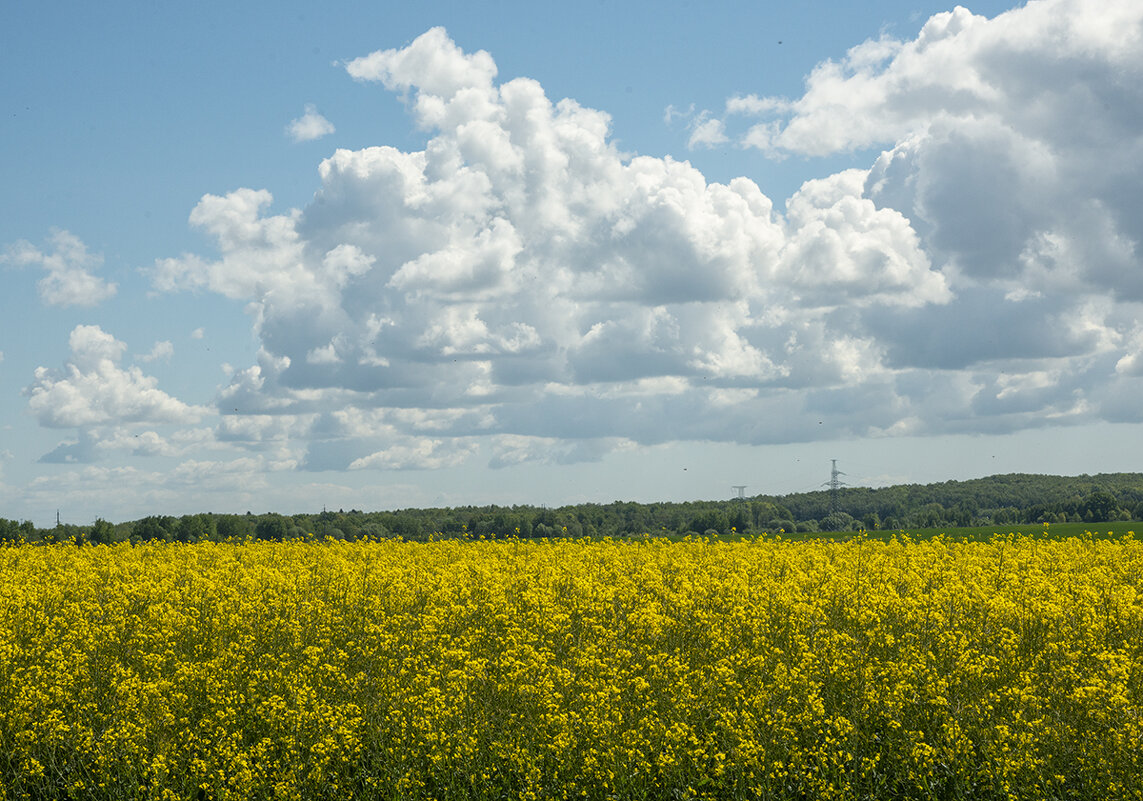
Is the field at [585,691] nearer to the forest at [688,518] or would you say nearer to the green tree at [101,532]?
the forest at [688,518]

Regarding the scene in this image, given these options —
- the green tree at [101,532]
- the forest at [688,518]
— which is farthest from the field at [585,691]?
the green tree at [101,532]

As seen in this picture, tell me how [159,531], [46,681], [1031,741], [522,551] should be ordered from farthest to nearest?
[159,531] < [522,551] < [46,681] < [1031,741]

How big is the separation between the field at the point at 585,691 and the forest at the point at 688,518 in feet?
51.1

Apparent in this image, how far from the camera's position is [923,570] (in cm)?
1938

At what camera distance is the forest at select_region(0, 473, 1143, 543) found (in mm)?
43881

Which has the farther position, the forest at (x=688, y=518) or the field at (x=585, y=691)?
the forest at (x=688, y=518)

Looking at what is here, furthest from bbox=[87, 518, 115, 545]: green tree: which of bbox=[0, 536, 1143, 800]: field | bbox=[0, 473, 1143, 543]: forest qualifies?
bbox=[0, 536, 1143, 800]: field

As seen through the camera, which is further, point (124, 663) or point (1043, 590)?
point (1043, 590)

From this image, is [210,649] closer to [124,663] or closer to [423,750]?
[124,663]

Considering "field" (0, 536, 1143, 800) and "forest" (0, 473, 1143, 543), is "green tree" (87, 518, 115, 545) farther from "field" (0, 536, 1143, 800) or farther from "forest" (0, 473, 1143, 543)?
"field" (0, 536, 1143, 800)

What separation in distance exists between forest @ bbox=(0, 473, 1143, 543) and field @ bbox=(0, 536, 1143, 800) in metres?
15.6

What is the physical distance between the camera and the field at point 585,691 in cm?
1095

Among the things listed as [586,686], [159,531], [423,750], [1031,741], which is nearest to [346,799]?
[423,750]

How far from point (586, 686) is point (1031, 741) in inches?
207
